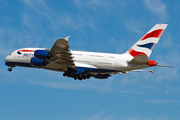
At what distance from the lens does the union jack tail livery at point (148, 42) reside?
4034 cm

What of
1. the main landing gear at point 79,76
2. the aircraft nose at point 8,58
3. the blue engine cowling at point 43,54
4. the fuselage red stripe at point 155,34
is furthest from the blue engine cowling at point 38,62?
the fuselage red stripe at point 155,34

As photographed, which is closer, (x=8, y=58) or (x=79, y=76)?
(x=79, y=76)

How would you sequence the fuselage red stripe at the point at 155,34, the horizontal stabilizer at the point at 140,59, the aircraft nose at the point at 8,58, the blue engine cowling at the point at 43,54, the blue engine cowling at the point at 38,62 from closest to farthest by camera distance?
the horizontal stabilizer at the point at 140,59, the blue engine cowling at the point at 43,54, the fuselage red stripe at the point at 155,34, the blue engine cowling at the point at 38,62, the aircraft nose at the point at 8,58

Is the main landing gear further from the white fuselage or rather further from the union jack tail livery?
the union jack tail livery

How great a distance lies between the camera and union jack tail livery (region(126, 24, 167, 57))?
132ft

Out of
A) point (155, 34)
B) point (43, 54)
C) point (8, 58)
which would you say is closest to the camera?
point (43, 54)

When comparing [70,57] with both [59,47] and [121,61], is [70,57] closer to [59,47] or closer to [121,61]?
[59,47]

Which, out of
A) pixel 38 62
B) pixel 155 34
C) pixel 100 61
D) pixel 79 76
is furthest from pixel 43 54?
pixel 155 34

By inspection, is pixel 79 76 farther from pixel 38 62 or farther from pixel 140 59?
pixel 140 59

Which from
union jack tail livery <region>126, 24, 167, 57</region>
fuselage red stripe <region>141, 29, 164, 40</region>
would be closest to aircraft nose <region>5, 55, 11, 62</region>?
union jack tail livery <region>126, 24, 167, 57</region>

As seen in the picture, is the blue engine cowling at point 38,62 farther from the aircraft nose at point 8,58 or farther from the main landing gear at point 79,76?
the aircraft nose at point 8,58

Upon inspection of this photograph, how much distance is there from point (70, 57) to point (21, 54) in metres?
10.5

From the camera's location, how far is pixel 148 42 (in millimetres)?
40594

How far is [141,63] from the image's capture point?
125 feet
